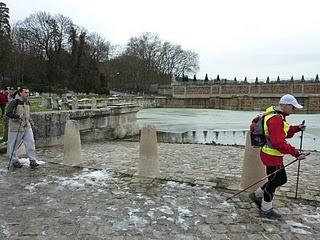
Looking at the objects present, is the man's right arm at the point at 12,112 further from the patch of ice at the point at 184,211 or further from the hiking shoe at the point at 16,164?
the patch of ice at the point at 184,211

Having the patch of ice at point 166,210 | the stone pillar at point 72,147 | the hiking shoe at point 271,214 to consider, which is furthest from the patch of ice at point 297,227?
the stone pillar at point 72,147

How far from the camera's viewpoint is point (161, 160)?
969 cm

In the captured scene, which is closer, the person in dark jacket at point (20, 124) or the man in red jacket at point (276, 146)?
the man in red jacket at point (276, 146)

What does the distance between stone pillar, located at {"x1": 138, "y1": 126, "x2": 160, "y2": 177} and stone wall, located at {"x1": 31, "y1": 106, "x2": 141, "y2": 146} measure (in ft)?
16.5

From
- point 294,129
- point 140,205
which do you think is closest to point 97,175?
point 140,205

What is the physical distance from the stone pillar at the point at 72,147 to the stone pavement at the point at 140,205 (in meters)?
0.28

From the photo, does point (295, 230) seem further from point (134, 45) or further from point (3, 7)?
point (134, 45)

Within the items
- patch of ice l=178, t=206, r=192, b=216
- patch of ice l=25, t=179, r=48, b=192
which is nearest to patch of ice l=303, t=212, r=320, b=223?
patch of ice l=178, t=206, r=192, b=216

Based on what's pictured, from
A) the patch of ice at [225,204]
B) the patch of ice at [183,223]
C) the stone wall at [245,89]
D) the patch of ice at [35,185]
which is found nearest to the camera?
the patch of ice at [183,223]

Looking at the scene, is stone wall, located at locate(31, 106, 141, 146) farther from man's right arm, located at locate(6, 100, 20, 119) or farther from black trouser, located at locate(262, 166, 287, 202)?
black trouser, located at locate(262, 166, 287, 202)

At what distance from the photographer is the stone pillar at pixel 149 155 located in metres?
7.28

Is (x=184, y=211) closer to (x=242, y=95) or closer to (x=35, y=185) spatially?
(x=35, y=185)

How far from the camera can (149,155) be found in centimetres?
733

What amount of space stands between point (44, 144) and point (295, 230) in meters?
8.59
